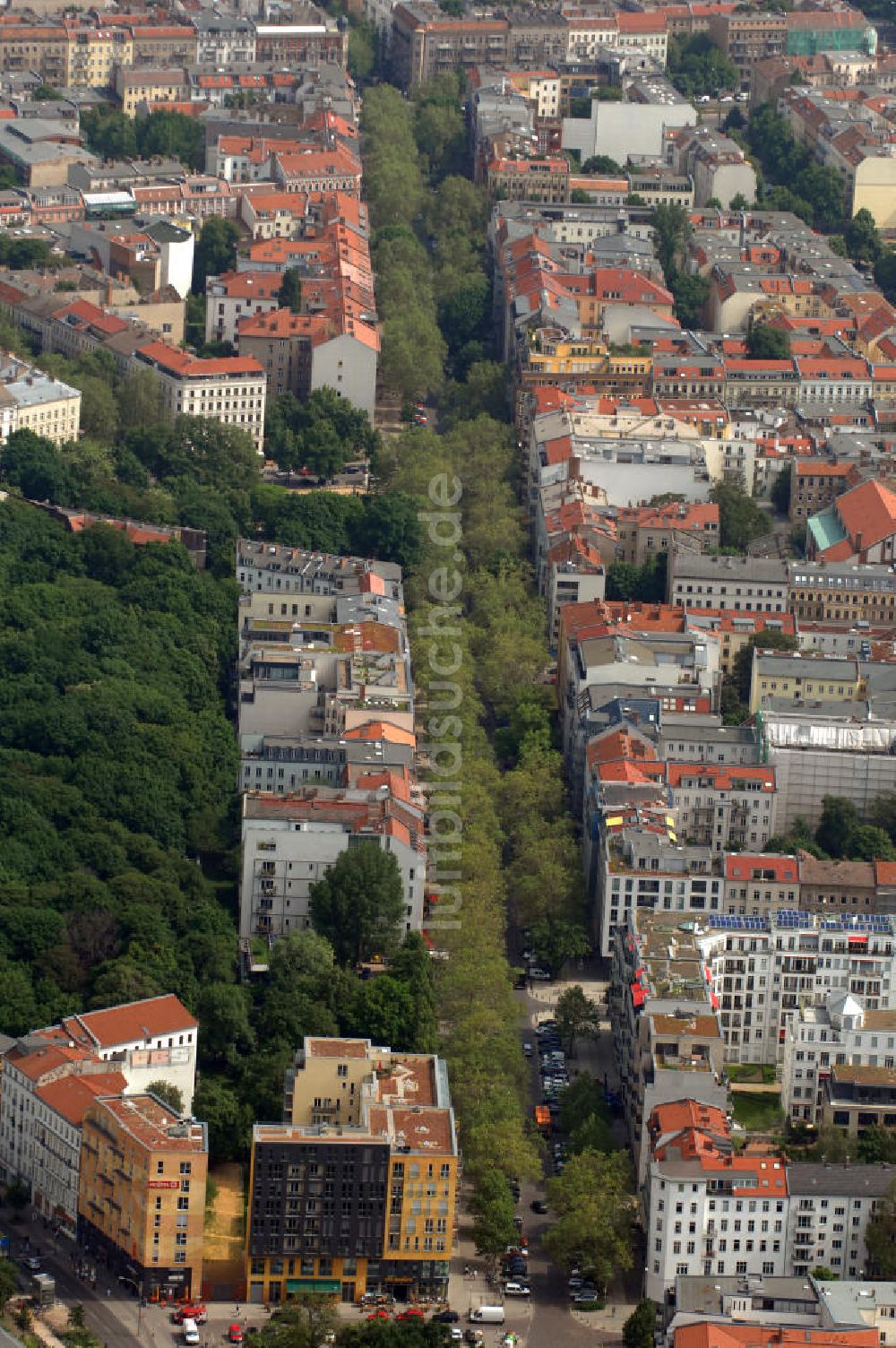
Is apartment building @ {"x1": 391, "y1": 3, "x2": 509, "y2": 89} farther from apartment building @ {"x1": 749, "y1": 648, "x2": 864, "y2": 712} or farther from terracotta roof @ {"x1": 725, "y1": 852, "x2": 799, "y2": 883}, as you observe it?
terracotta roof @ {"x1": 725, "y1": 852, "x2": 799, "y2": 883}

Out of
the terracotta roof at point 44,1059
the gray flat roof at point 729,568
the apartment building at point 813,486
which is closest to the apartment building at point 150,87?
the apartment building at point 813,486

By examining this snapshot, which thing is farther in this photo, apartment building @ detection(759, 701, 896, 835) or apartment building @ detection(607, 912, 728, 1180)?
apartment building @ detection(759, 701, 896, 835)

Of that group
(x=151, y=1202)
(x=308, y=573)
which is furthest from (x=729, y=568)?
(x=151, y=1202)

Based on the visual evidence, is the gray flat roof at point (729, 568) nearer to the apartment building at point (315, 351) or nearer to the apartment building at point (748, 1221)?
the apartment building at point (315, 351)

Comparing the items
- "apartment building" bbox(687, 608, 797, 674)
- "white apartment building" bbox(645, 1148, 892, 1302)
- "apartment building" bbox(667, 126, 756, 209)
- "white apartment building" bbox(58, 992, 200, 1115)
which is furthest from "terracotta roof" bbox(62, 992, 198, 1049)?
"apartment building" bbox(667, 126, 756, 209)

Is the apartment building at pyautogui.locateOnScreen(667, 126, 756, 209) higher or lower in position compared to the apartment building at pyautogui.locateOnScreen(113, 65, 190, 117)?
lower

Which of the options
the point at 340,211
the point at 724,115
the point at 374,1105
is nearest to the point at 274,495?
the point at 340,211
